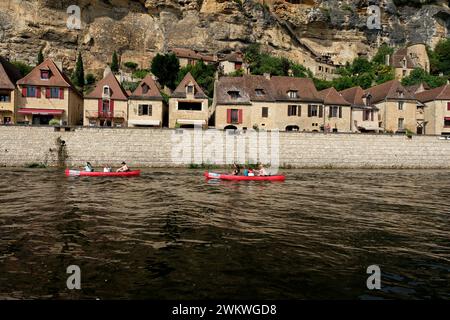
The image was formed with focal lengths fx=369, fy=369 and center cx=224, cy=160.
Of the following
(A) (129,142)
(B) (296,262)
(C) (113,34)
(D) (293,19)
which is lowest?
(B) (296,262)

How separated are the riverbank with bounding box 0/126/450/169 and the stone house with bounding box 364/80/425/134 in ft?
31.3

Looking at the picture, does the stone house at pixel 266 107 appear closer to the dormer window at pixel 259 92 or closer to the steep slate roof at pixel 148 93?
the dormer window at pixel 259 92

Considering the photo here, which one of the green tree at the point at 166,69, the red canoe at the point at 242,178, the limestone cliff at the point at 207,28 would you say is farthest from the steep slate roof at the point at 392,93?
the limestone cliff at the point at 207,28

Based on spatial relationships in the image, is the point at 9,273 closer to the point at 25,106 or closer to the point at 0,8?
the point at 25,106

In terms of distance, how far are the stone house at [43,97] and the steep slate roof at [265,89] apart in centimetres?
1822

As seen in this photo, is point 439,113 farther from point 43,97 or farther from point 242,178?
point 43,97

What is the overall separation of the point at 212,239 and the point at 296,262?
319 centimetres

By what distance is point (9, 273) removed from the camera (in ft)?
28.0

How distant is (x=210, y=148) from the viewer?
124ft

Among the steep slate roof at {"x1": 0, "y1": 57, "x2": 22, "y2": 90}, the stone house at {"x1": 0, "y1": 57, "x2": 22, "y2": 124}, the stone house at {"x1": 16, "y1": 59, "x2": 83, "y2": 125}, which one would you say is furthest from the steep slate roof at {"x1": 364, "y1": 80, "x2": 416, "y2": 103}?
the steep slate roof at {"x1": 0, "y1": 57, "x2": 22, "y2": 90}

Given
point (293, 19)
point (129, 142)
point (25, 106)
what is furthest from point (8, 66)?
point (293, 19)

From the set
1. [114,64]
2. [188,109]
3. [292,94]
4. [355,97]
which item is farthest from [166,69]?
[355,97]

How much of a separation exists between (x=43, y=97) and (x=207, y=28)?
46838 mm
